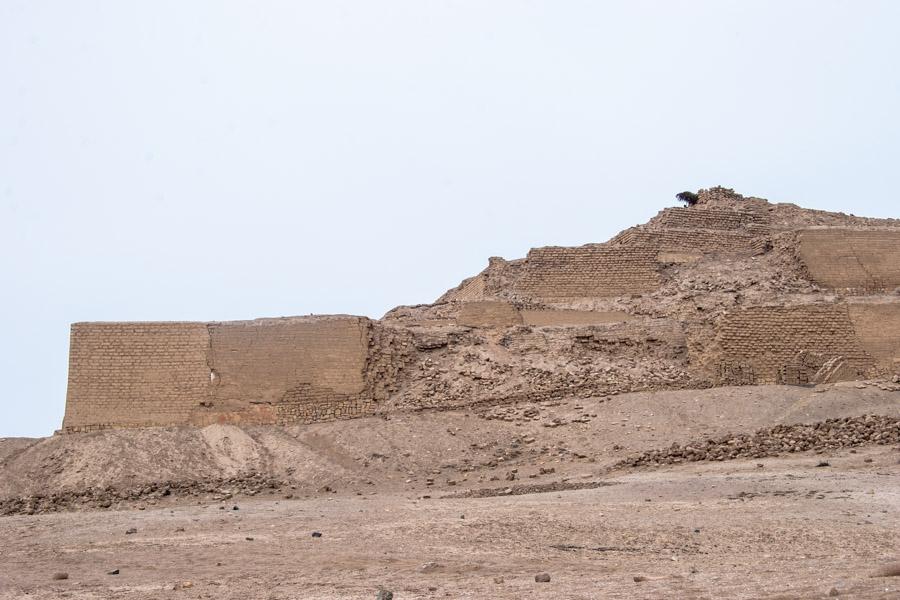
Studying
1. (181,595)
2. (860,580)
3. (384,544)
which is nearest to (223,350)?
(384,544)

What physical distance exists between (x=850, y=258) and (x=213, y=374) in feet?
50.8

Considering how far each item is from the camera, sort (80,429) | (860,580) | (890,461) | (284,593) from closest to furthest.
→ (860,580) < (284,593) < (890,461) < (80,429)

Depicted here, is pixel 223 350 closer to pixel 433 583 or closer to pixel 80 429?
pixel 80 429

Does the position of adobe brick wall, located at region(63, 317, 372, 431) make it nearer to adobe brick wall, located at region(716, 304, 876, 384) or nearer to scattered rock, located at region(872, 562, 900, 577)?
adobe brick wall, located at region(716, 304, 876, 384)

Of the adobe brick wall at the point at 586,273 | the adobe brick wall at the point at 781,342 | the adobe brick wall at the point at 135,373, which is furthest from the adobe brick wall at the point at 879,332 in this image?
the adobe brick wall at the point at 135,373

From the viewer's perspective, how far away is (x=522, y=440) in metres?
19.9

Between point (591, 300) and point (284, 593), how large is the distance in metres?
19.2

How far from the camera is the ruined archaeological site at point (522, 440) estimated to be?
9711mm

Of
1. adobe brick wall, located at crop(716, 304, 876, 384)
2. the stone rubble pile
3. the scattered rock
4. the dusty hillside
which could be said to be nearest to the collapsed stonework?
adobe brick wall, located at crop(716, 304, 876, 384)

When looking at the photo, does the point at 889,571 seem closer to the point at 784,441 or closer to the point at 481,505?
the point at 481,505

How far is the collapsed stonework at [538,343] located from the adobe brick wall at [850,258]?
0.11 feet

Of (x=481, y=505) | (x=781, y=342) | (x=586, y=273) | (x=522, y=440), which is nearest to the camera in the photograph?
(x=481, y=505)

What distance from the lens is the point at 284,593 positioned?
8.63 m

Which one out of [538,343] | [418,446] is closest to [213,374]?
[418,446]
